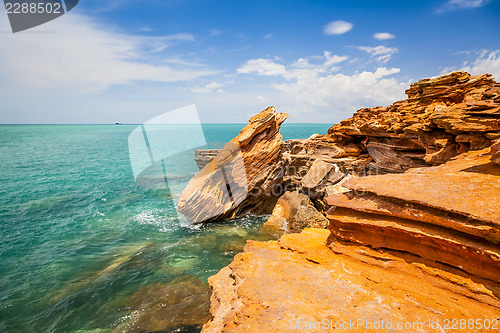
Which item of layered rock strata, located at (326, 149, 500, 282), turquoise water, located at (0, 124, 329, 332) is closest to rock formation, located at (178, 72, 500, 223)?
turquoise water, located at (0, 124, 329, 332)

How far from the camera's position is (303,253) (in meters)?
6.58

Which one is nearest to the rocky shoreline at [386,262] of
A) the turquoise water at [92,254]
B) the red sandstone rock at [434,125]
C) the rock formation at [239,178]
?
the turquoise water at [92,254]

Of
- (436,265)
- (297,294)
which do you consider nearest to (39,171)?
(297,294)

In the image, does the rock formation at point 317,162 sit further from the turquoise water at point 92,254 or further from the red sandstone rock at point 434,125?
the turquoise water at point 92,254

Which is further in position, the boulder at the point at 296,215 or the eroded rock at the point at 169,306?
the boulder at the point at 296,215

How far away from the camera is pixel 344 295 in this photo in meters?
4.76

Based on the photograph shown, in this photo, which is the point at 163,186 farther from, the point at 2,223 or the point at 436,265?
the point at 436,265

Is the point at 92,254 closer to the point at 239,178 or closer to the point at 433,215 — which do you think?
the point at 239,178

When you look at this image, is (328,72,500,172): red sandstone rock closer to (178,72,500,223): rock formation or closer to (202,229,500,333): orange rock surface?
(178,72,500,223): rock formation

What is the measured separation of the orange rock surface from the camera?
4.11 m

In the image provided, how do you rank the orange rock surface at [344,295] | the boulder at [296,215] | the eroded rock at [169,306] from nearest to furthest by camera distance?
the orange rock surface at [344,295] < the eroded rock at [169,306] < the boulder at [296,215]

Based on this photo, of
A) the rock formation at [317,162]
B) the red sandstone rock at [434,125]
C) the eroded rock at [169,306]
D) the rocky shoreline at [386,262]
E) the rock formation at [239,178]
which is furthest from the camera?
the rock formation at [239,178]

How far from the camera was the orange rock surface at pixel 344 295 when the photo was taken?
4111mm

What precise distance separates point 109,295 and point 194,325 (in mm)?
4860
